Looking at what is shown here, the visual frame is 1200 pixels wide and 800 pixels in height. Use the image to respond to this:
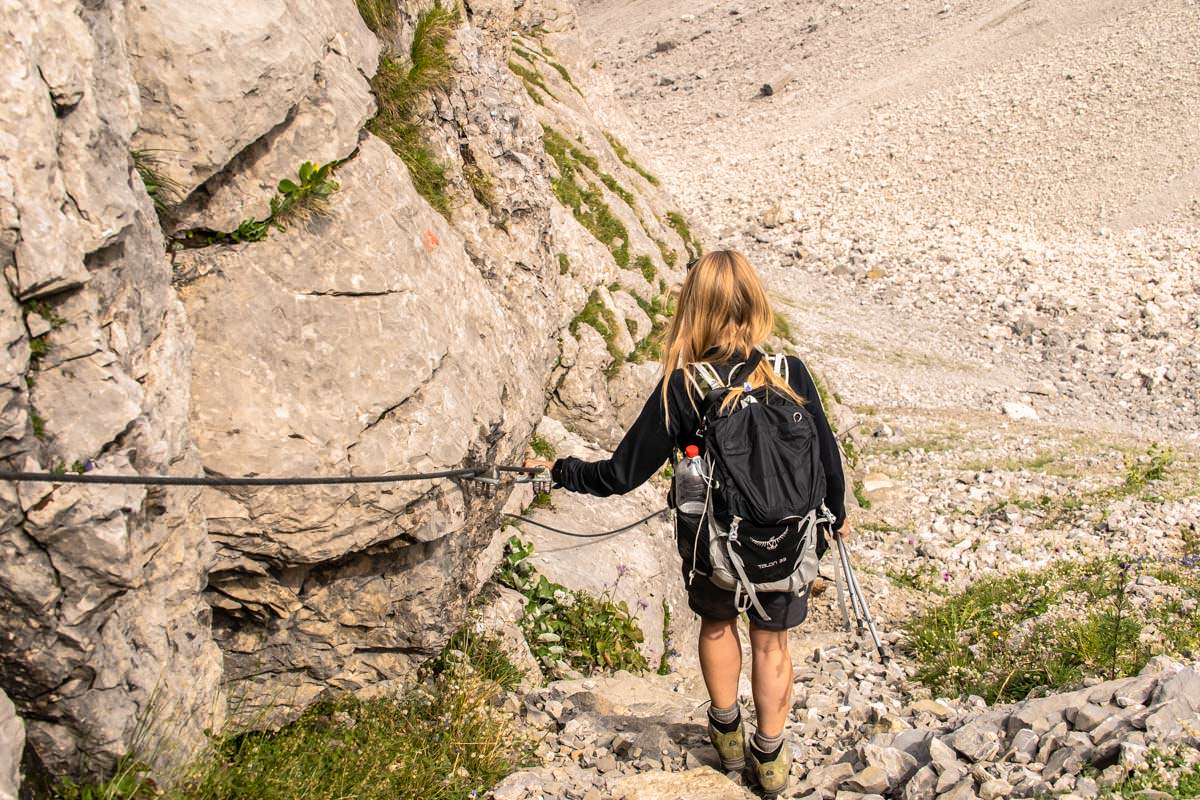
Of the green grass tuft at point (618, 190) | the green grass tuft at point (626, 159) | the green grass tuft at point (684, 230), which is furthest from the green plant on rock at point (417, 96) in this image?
the green grass tuft at point (626, 159)

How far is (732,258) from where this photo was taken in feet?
16.5

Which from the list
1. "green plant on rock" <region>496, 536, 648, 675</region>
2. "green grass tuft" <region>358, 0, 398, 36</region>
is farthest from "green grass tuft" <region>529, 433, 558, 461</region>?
"green grass tuft" <region>358, 0, 398, 36</region>

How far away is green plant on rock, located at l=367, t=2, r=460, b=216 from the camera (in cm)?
675

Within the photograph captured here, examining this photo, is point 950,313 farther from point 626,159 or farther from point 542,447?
point 542,447

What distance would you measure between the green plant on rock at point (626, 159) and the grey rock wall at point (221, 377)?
9.85 m

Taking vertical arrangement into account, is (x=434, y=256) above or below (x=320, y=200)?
below

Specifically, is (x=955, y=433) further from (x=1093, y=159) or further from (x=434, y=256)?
(x=1093, y=159)

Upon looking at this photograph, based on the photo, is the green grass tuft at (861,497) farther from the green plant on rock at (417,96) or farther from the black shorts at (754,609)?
the black shorts at (754,609)

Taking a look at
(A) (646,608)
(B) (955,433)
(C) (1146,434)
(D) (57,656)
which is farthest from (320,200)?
(C) (1146,434)

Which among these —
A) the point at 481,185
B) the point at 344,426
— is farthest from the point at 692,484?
the point at 481,185

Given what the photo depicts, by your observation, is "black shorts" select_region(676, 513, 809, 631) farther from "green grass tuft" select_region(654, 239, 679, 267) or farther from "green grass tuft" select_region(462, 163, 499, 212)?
"green grass tuft" select_region(654, 239, 679, 267)

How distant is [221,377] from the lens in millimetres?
4996

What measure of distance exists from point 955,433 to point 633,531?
11.5 m

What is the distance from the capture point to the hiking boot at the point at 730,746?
→ 5.47 metres
